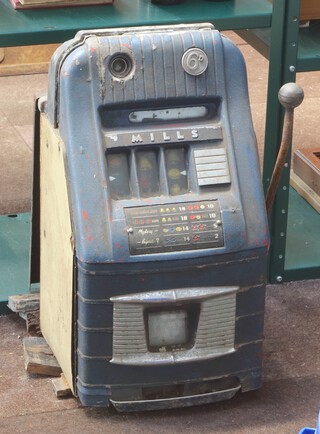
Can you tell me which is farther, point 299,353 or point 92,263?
point 299,353

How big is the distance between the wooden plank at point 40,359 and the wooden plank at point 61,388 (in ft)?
0.34

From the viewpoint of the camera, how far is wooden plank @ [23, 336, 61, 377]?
4355 millimetres

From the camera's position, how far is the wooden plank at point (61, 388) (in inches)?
166

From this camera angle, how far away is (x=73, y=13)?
15.5ft

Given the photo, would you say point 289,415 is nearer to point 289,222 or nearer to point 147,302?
point 147,302

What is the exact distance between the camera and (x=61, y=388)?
422 cm

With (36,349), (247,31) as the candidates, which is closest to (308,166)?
(247,31)

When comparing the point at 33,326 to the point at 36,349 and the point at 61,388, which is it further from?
the point at 61,388

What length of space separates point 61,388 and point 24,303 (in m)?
0.58

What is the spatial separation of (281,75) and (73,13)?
0.95m

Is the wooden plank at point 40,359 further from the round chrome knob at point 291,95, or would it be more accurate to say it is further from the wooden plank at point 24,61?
the wooden plank at point 24,61

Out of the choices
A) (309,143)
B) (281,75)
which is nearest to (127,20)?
(281,75)

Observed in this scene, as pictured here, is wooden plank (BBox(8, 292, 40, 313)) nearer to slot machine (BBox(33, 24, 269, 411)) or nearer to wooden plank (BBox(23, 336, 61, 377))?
wooden plank (BBox(23, 336, 61, 377))

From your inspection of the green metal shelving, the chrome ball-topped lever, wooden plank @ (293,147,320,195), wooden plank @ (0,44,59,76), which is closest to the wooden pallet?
the green metal shelving
